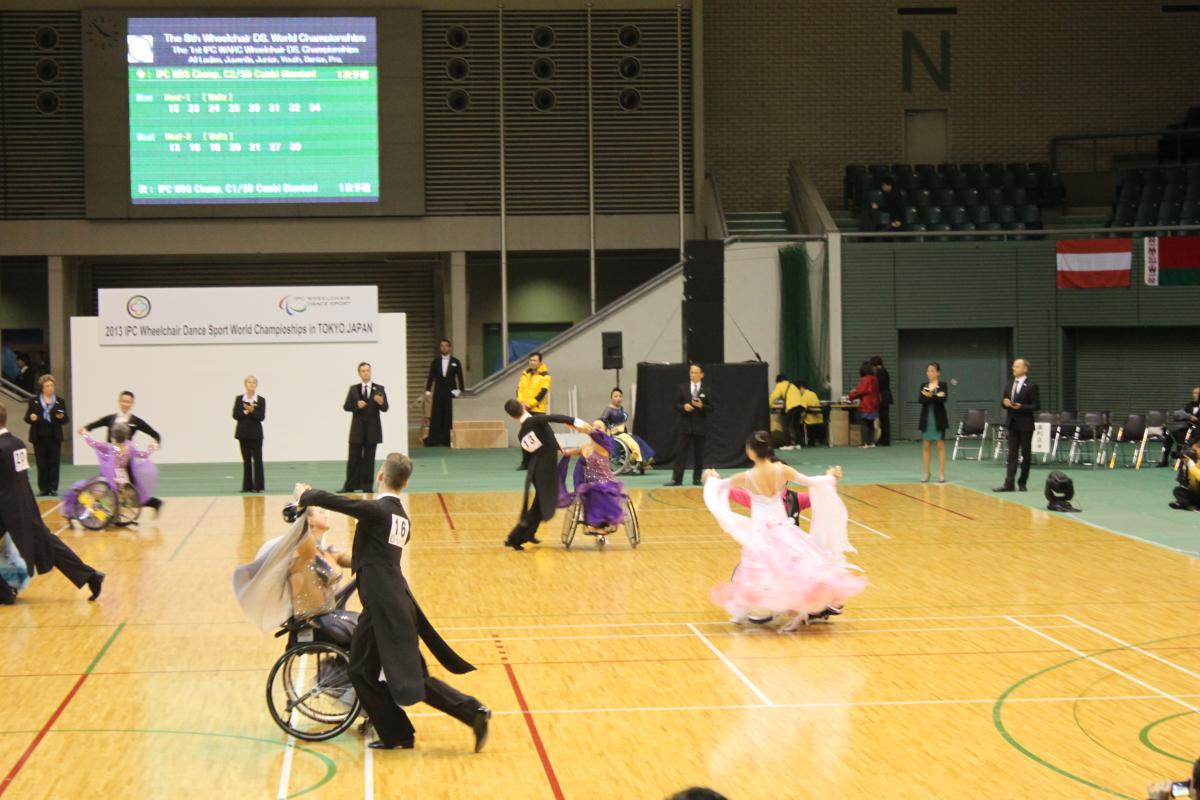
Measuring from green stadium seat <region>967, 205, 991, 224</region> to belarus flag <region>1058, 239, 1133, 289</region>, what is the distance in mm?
1664

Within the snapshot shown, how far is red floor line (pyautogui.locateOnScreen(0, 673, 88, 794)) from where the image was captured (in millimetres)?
7148

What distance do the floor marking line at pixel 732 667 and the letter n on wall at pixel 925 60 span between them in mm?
23544

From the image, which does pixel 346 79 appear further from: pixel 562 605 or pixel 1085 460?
Answer: pixel 562 605

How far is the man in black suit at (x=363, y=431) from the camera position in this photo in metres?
19.8

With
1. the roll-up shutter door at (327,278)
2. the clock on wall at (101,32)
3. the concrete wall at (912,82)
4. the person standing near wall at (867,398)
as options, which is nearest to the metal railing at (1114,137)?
the concrete wall at (912,82)

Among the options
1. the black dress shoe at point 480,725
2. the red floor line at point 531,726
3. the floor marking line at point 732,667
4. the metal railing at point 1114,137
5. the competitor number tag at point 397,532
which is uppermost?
the metal railing at point 1114,137

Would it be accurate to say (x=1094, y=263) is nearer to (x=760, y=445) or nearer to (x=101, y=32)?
(x=760, y=445)

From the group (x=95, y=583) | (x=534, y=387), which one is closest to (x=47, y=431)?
(x=534, y=387)

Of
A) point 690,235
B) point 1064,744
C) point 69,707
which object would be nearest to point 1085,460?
point 690,235

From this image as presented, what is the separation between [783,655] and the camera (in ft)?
33.0

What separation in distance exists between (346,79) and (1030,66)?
1515 centimetres

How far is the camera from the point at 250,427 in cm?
1973

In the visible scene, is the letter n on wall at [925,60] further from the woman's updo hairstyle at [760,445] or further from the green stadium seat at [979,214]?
the woman's updo hairstyle at [760,445]

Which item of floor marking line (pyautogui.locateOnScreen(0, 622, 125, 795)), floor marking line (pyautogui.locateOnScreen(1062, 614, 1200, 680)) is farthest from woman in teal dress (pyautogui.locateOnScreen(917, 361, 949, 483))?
floor marking line (pyautogui.locateOnScreen(0, 622, 125, 795))
